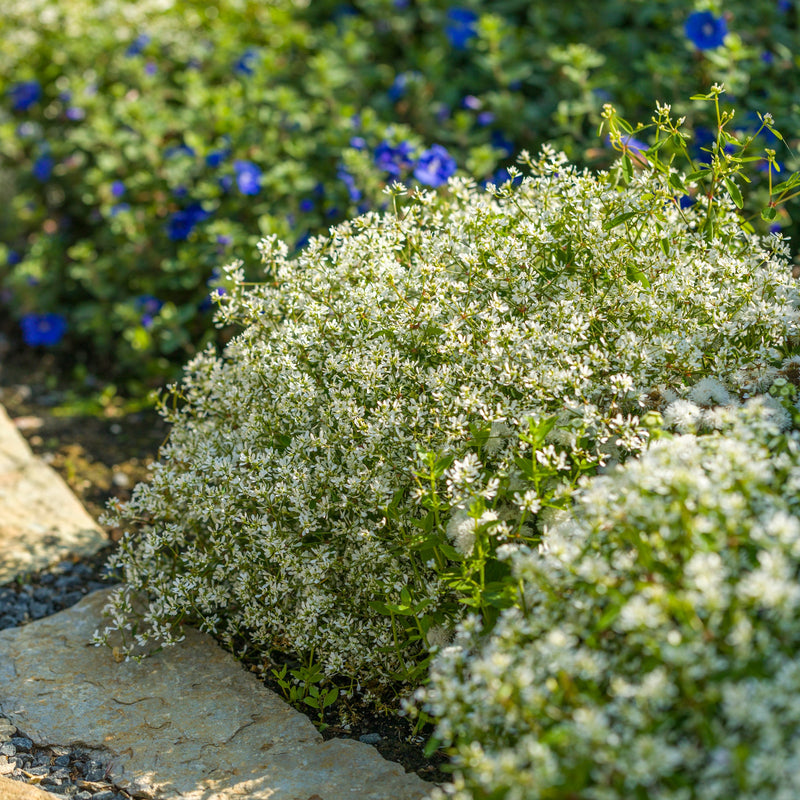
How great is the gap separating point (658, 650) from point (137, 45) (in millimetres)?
4882

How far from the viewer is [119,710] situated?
2445 mm

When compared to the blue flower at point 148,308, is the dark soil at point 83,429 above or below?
below

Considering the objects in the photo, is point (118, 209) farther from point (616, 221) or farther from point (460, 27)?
point (616, 221)

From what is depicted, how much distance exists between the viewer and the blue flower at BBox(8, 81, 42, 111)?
16.9ft

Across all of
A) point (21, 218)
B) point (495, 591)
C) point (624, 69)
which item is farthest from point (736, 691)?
point (21, 218)

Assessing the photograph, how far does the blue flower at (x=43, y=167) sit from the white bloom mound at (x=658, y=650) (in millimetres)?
4198

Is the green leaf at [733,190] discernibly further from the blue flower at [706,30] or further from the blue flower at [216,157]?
the blue flower at [216,157]

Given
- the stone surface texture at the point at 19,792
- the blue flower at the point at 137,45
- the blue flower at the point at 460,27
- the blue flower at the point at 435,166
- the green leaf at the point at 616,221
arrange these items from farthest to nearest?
1. the blue flower at the point at 137,45
2. the blue flower at the point at 460,27
3. the blue flower at the point at 435,166
4. the green leaf at the point at 616,221
5. the stone surface texture at the point at 19,792

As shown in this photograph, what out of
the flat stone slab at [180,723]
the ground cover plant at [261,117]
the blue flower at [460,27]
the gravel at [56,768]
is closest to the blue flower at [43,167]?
the ground cover plant at [261,117]

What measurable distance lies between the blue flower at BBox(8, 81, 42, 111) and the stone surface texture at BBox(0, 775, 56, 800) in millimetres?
4320

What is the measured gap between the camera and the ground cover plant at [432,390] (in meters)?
2.21

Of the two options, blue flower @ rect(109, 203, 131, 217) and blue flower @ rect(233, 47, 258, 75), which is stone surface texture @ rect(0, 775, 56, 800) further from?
blue flower @ rect(233, 47, 258, 75)

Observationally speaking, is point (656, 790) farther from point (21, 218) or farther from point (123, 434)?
point (21, 218)

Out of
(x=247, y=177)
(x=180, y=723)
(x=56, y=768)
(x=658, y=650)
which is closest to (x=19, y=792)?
(x=56, y=768)
